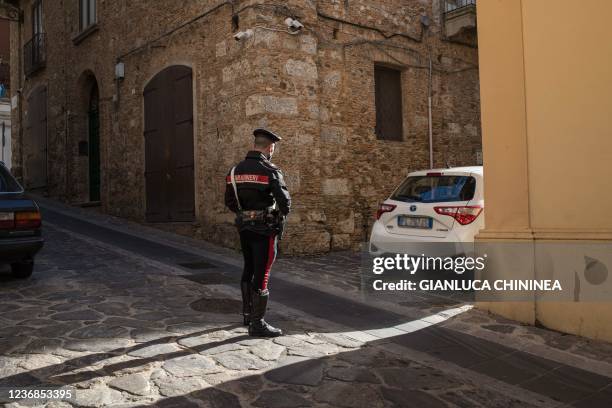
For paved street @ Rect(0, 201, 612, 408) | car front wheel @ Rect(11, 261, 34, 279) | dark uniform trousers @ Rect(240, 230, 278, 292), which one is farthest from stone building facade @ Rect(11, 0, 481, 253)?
dark uniform trousers @ Rect(240, 230, 278, 292)

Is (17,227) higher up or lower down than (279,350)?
higher up

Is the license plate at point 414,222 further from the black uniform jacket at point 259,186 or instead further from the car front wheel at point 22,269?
the car front wheel at point 22,269

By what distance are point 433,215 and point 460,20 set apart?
24.4ft

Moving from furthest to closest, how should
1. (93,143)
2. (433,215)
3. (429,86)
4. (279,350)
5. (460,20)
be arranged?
(93,143)
(460,20)
(429,86)
(433,215)
(279,350)

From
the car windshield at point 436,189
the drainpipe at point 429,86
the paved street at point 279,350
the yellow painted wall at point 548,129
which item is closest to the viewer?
the paved street at point 279,350

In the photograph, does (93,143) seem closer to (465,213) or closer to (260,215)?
(465,213)

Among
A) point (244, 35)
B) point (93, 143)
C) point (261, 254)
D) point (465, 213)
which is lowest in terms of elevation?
point (261, 254)

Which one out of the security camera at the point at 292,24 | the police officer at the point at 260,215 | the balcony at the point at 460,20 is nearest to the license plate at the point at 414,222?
the police officer at the point at 260,215

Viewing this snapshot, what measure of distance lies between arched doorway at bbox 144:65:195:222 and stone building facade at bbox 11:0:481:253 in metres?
0.04

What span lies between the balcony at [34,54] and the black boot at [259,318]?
56.7ft

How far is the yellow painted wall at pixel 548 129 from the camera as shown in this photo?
183 inches

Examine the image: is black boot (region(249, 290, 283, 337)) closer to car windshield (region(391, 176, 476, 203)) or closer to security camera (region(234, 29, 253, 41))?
car windshield (region(391, 176, 476, 203))

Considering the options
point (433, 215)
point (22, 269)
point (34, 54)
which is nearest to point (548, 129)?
point (433, 215)

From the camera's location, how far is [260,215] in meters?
4.43
